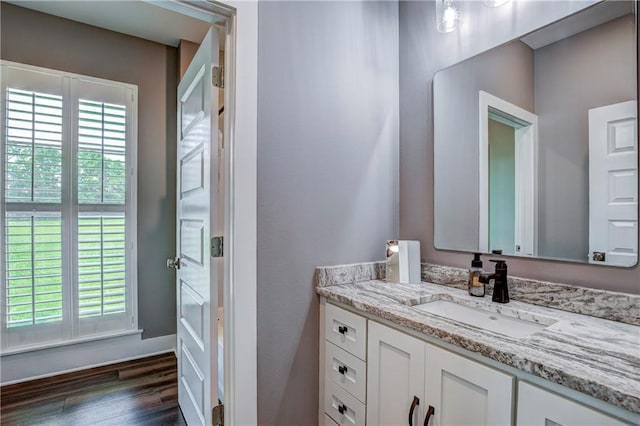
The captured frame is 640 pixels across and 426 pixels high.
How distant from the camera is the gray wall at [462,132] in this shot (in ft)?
4.71

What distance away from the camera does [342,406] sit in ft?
4.61

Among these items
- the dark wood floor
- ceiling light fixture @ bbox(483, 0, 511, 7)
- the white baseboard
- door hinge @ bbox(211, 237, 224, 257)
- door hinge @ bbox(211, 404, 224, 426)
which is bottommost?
the dark wood floor

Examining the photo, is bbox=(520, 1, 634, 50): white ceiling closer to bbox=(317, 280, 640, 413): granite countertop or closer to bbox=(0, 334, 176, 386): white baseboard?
bbox=(317, 280, 640, 413): granite countertop

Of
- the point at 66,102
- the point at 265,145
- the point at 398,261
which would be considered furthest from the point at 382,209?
the point at 66,102

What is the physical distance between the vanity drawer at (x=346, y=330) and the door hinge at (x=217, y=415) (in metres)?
0.54

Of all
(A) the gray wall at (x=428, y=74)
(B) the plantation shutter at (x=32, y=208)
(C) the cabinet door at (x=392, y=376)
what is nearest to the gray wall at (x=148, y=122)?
(B) the plantation shutter at (x=32, y=208)

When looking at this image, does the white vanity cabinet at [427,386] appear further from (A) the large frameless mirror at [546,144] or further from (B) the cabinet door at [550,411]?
(A) the large frameless mirror at [546,144]

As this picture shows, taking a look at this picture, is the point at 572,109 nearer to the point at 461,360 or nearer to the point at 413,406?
the point at 461,360

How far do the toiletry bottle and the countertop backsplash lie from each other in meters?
0.07

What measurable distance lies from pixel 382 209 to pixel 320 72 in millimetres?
770

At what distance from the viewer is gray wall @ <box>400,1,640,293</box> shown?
51.9 inches

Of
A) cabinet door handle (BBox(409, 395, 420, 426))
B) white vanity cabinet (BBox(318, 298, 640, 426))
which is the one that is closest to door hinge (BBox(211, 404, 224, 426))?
white vanity cabinet (BBox(318, 298, 640, 426))

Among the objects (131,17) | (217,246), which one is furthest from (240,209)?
(131,17)

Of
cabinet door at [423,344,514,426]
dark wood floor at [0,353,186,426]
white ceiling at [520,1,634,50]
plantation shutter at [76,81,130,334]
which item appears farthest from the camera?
plantation shutter at [76,81,130,334]
